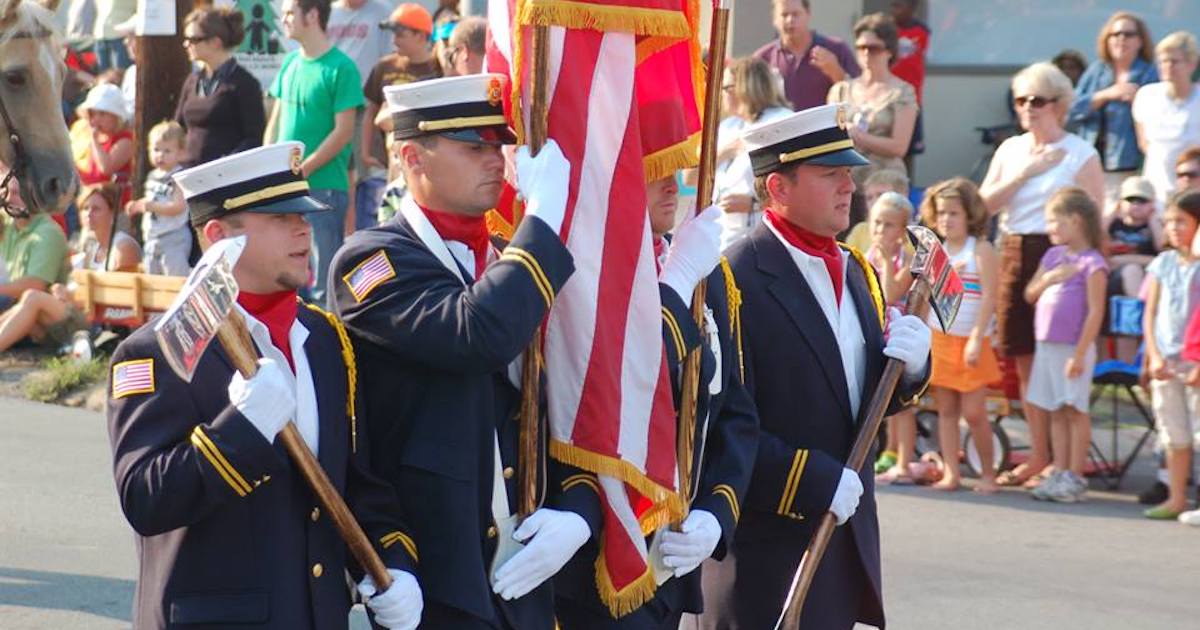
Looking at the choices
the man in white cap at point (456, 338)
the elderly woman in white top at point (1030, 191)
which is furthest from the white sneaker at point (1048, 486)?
the man in white cap at point (456, 338)

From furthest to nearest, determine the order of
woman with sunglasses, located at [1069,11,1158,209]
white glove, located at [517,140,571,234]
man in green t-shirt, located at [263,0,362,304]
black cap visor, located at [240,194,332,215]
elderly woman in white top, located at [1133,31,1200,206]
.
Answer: man in green t-shirt, located at [263,0,362,304] < woman with sunglasses, located at [1069,11,1158,209] < elderly woman in white top, located at [1133,31,1200,206] < white glove, located at [517,140,571,234] < black cap visor, located at [240,194,332,215]

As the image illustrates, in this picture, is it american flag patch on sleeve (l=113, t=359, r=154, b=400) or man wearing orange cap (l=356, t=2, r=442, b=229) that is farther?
man wearing orange cap (l=356, t=2, r=442, b=229)

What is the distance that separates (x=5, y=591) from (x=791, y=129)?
3.99 meters

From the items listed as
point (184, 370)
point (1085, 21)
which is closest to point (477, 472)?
point (184, 370)

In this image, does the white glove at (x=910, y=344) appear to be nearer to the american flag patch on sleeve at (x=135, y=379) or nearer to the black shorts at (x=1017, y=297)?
the american flag patch on sleeve at (x=135, y=379)

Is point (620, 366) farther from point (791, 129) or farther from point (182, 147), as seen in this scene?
point (182, 147)

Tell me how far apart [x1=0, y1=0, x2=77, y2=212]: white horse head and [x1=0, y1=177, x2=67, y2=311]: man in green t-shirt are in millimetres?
5143

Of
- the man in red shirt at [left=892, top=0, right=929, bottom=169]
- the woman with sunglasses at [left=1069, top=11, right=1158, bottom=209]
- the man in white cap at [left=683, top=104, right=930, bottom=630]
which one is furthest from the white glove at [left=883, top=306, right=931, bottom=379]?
the man in red shirt at [left=892, top=0, right=929, bottom=169]

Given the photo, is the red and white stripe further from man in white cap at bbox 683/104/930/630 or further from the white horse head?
the white horse head

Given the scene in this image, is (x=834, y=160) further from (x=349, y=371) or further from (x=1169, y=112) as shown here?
(x=1169, y=112)

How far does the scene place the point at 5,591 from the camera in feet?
24.4

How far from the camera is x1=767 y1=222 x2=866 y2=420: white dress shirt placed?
16.5 ft

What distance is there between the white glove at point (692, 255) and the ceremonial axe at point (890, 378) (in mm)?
660

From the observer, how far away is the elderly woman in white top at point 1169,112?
34.2 ft
